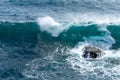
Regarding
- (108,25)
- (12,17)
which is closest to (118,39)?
(108,25)

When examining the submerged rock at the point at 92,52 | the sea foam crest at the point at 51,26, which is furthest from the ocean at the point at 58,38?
the submerged rock at the point at 92,52

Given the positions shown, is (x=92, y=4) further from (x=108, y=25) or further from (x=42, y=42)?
(x=42, y=42)

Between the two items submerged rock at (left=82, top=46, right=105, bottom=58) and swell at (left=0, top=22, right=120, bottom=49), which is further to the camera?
swell at (left=0, top=22, right=120, bottom=49)

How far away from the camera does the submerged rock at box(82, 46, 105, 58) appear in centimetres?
3366

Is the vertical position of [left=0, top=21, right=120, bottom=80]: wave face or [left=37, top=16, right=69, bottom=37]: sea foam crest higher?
[left=37, top=16, right=69, bottom=37]: sea foam crest

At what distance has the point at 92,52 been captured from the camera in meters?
34.0

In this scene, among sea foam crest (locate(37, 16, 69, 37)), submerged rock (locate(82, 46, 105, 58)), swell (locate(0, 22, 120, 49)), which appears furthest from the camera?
sea foam crest (locate(37, 16, 69, 37))

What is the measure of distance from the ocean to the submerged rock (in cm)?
52

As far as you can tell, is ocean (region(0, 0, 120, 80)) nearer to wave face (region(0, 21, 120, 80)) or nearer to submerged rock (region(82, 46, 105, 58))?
wave face (region(0, 21, 120, 80))

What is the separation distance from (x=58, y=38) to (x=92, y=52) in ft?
18.9

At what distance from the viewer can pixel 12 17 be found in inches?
1672

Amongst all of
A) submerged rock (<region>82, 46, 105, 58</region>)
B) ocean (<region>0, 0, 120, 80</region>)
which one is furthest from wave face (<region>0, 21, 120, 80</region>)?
submerged rock (<region>82, 46, 105, 58</region>)

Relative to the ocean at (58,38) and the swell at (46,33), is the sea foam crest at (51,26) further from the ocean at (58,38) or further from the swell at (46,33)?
the swell at (46,33)

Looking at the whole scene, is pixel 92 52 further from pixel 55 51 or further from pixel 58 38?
pixel 58 38
